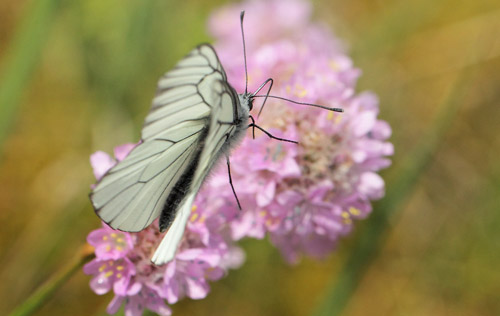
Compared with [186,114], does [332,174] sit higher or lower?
higher

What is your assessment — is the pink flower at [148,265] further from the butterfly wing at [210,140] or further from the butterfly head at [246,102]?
the butterfly head at [246,102]

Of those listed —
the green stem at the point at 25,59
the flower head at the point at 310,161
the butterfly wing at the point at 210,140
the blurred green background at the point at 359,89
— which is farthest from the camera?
the blurred green background at the point at 359,89

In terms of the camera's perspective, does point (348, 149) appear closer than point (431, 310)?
Yes

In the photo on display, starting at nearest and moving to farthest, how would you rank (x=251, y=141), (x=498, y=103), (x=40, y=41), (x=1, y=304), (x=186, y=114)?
(x=186, y=114) < (x=251, y=141) < (x=40, y=41) < (x=1, y=304) < (x=498, y=103)

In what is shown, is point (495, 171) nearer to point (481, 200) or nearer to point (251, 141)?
point (481, 200)

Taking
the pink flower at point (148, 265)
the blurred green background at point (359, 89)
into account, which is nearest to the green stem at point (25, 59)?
the blurred green background at point (359, 89)

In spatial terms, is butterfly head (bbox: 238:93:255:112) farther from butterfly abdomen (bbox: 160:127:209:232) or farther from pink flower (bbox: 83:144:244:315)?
pink flower (bbox: 83:144:244:315)

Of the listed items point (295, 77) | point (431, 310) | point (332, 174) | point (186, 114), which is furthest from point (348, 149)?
point (431, 310)

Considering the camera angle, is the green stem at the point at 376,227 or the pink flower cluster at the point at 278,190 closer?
the pink flower cluster at the point at 278,190

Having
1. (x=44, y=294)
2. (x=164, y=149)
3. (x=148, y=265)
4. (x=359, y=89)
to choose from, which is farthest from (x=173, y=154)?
(x=359, y=89)
